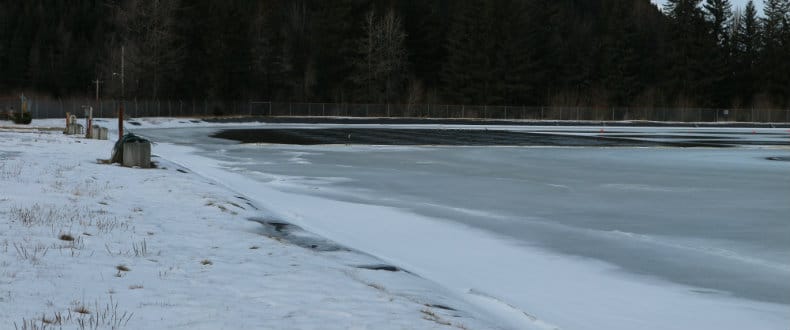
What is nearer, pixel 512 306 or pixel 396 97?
pixel 512 306

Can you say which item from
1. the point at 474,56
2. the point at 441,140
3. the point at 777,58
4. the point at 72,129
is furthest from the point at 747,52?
the point at 72,129

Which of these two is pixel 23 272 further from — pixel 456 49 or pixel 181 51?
pixel 456 49

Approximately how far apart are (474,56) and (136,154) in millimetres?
87189

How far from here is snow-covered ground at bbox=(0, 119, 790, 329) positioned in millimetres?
9867

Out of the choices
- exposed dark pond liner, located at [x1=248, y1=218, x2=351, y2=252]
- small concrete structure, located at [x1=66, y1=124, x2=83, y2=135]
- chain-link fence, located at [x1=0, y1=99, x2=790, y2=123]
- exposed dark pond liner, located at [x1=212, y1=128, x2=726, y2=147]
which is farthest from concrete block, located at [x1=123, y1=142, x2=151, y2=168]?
chain-link fence, located at [x1=0, y1=99, x2=790, y2=123]

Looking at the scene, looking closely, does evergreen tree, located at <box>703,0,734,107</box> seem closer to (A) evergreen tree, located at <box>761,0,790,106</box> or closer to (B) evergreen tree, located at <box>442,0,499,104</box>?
(A) evergreen tree, located at <box>761,0,790,106</box>

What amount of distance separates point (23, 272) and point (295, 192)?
12.0 metres

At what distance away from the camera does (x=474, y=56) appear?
109 metres

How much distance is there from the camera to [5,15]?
6457 inches

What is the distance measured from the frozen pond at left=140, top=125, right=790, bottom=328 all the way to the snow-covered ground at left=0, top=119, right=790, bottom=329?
5cm

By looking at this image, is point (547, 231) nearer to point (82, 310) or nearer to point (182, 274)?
point (182, 274)

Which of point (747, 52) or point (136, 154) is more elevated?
point (747, 52)

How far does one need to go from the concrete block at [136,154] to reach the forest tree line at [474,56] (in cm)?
6931

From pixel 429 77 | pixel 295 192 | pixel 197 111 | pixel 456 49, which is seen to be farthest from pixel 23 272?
pixel 429 77
